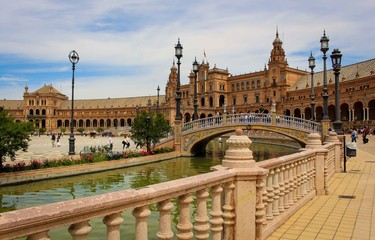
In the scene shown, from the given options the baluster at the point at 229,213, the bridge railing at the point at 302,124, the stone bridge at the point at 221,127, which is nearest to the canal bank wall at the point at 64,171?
the stone bridge at the point at 221,127

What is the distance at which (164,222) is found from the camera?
3.33m

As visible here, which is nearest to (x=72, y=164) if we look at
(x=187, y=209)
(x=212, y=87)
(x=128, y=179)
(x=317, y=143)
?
(x=128, y=179)

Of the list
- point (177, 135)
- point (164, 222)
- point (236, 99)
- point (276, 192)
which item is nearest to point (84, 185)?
point (276, 192)

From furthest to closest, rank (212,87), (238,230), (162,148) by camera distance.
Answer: (212,87) < (162,148) < (238,230)

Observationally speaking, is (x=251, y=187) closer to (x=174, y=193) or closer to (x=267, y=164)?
(x=267, y=164)

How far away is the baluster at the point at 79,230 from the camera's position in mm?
2609

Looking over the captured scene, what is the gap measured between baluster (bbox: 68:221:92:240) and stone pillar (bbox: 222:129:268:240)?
2.44 m

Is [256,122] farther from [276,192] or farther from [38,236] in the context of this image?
[38,236]

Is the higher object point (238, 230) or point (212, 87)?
point (212, 87)

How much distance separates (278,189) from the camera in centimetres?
625

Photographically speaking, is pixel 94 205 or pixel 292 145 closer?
pixel 94 205

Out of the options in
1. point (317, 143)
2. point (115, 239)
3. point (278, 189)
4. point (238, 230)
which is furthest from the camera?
point (317, 143)

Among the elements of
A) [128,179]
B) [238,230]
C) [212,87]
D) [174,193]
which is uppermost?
[212,87]

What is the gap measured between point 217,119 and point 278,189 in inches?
1049
